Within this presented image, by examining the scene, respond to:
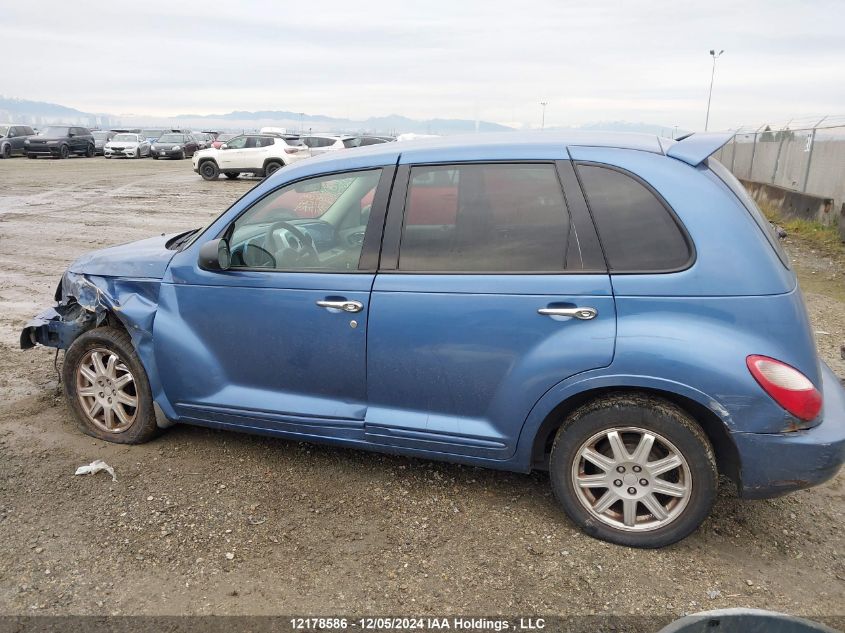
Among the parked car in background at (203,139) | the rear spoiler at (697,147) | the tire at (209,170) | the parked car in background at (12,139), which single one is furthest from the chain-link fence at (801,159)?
the parked car in background at (12,139)

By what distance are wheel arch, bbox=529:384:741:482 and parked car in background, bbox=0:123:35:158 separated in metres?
36.3

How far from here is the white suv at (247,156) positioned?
23781 mm

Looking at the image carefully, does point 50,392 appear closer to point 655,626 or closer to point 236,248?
point 236,248

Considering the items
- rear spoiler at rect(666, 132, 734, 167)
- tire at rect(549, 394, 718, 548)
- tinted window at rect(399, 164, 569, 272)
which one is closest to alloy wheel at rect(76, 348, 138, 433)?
tinted window at rect(399, 164, 569, 272)

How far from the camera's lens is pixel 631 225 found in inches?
118

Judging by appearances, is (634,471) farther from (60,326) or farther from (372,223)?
(60,326)

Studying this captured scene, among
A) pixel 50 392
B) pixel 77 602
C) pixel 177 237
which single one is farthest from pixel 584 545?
pixel 50 392

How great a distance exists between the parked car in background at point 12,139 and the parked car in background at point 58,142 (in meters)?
0.52

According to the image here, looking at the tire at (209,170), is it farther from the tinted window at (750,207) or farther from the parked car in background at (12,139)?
the tinted window at (750,207)

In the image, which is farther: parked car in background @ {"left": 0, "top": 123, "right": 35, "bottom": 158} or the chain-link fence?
parked car in background @ {"left": 0, "top": 123, "right": 35, "bottom": 158}

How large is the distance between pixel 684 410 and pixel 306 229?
2214mm

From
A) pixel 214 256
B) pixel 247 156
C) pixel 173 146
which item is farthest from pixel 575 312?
pixel 173 146

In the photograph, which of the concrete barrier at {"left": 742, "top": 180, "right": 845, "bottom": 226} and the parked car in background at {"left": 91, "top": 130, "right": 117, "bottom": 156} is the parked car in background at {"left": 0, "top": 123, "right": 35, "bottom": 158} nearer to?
the parked car in background at {"left": 91, "top": 130, "right": 117, "bottom": 156}

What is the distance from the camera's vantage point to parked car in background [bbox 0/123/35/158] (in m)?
32.3
